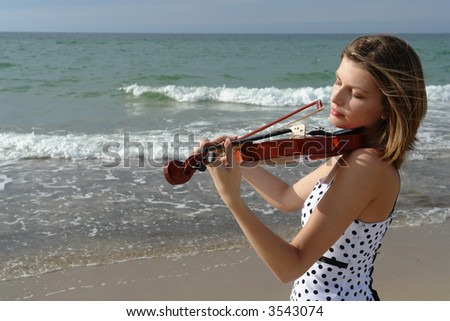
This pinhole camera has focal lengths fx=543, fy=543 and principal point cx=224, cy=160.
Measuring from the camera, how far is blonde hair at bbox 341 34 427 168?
1.58 meters

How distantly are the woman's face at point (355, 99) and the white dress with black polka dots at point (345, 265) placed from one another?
0.75 ft

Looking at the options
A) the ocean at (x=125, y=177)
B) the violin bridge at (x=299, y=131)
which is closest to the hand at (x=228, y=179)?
the violin bridge at (x=299, y=131)

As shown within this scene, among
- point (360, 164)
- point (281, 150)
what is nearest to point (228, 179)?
point (281, 150)

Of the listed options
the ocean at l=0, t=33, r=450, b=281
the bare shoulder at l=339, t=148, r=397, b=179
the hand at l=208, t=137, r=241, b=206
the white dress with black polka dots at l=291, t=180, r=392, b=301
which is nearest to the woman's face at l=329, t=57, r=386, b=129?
the bare shoulder at l=339, t=148, r=397, b=179

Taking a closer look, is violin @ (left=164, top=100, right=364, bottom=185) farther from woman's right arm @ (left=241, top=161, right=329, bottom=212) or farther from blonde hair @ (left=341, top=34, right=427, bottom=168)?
woman's right arm @ (left=241, top=161, right=329, bottom=212)

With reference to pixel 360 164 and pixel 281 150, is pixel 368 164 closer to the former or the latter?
pixel 360 164

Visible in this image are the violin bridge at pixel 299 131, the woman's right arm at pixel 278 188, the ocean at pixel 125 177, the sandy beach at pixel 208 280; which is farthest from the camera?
the ocean at pixel 125 177

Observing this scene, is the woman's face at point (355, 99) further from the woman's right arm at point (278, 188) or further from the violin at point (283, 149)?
the woman's right arm at point (278, 188)

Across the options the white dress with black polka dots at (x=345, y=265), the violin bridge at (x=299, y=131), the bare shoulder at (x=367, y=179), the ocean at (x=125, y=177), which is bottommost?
the ocean at (x=125, y=177)

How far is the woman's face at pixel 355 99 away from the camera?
163 centimetres

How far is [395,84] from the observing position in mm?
1575

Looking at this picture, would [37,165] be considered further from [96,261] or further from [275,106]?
[275,106]

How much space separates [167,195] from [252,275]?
7.43 feet

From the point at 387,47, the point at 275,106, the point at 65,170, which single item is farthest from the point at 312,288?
the point at 275,106
